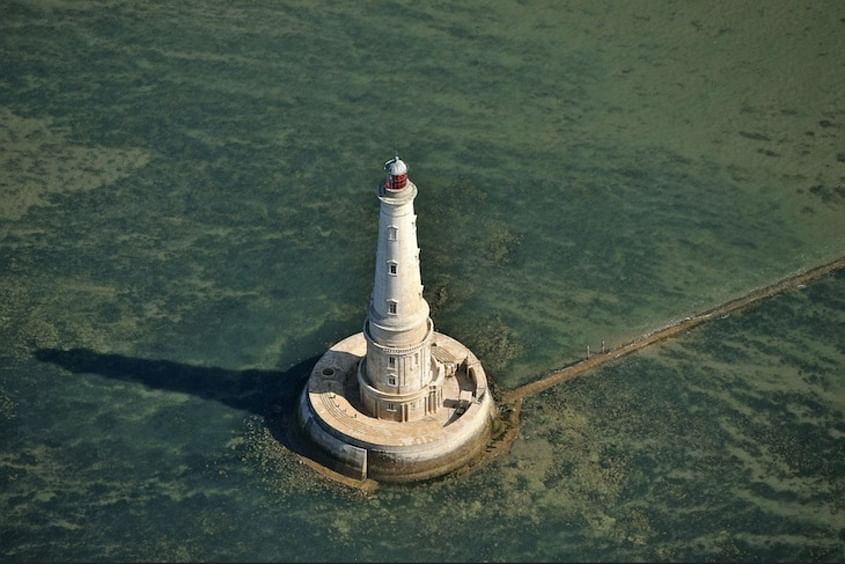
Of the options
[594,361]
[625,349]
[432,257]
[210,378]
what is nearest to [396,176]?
[210,378]

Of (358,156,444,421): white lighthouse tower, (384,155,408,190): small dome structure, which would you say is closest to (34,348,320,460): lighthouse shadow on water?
(358,156,444,421): white lighthouse tower

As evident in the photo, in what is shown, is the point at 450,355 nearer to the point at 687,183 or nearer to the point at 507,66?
the point at 687,183

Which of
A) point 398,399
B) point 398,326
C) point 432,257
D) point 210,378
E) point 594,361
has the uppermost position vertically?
point 398,326

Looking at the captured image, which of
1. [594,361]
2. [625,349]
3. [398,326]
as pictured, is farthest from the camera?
[625,349]

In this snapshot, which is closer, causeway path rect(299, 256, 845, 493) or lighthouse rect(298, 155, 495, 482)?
lighthouse rect(298, 155, 495, 482)

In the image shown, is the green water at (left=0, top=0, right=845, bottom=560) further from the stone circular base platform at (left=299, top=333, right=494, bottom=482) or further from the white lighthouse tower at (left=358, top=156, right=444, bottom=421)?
the white lighthouse tower at (left=358, top=156, right=444, bottom=421)

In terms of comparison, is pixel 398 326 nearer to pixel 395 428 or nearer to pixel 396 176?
pixel 395 428

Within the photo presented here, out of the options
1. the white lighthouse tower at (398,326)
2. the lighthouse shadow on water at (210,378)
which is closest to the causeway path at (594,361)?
the white lighthouse tower at (398,326)
